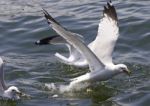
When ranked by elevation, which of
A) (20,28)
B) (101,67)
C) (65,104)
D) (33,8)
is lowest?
(65,104)

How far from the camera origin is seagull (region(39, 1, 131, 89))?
10617 millimetres

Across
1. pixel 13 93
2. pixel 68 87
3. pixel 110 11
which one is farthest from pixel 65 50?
pixel 13 93

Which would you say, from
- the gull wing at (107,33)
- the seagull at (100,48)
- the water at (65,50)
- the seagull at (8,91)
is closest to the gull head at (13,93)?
the seagull at (8,91)

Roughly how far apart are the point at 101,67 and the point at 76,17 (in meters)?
5.17

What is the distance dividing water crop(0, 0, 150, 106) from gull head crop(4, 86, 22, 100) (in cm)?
17

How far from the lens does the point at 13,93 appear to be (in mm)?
11008

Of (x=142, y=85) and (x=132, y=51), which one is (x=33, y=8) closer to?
(x=132, y=51)

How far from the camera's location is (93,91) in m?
11.6

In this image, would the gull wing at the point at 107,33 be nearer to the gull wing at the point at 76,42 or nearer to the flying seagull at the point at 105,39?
the flying seagull at the point at 105,39

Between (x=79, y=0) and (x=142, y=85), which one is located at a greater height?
(x=79, y=0)

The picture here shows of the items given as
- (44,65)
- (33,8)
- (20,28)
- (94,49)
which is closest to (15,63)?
(44,65)

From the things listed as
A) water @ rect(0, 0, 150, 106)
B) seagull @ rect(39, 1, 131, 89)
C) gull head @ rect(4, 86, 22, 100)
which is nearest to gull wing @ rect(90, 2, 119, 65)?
seagull @ rect(39, 1, 131, 89)

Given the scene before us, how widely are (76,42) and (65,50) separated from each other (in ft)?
12.1

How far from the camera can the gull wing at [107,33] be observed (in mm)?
12398
